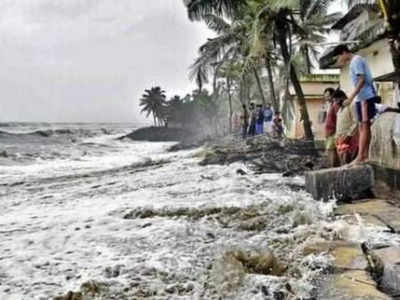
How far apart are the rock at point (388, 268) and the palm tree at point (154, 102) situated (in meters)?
69.9

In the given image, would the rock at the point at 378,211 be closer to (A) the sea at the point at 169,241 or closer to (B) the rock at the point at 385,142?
(A) the sea at the point at 169,241

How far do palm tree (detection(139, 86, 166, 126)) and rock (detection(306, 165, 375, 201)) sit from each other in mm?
67445

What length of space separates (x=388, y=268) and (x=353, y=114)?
369cm

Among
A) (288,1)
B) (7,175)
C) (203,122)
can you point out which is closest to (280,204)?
(288,1)

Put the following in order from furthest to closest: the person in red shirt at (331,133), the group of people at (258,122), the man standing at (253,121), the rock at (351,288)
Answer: the man standing at (253,121) < the group of people at (258,122) < the person in red shirt at (331,133) < the rock at (351,288)

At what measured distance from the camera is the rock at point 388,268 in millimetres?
3203

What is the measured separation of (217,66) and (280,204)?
1716 centimetres

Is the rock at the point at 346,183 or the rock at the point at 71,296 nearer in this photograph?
the rock at the point at 71,296

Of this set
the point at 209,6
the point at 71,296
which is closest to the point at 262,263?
the point at 71,296

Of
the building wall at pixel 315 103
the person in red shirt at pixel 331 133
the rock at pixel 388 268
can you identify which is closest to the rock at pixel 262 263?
the rock at pixel 388 268

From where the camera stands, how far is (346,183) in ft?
19.6

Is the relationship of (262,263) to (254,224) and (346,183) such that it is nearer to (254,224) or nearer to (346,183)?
(254,224)

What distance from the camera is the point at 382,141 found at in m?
6.40

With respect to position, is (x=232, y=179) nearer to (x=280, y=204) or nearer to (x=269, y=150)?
(x=280, y=204)
